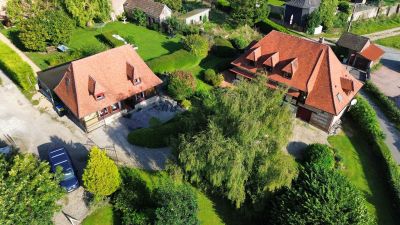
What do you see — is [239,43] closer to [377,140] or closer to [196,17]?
[196,17]

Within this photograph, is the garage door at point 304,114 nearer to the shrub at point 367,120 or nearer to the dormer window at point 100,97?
the shrub at point 367,120

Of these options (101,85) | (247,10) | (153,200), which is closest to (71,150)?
(101,85)

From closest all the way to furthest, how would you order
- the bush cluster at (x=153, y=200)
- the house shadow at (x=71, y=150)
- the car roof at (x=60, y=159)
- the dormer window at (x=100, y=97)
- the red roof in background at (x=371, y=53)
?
the bush cluster at (x=153, y=200) < the car roof at (x=60, y=159) < the house shadow at (x=71, y=150) < the dormer window at (x=100, y=97) < the red roof in background at (x=371, y=53)

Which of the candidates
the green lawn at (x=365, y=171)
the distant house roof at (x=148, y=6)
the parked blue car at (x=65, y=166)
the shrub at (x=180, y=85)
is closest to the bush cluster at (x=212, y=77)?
the shrub at (x=180, y=85)

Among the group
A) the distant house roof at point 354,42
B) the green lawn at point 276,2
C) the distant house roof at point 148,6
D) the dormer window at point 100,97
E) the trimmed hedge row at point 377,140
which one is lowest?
the trimmed hedge row at point 377,140

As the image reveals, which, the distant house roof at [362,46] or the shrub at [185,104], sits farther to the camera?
the distant house roof at [362,46]

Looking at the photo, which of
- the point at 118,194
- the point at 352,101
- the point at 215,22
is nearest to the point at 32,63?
the point at 118,194
